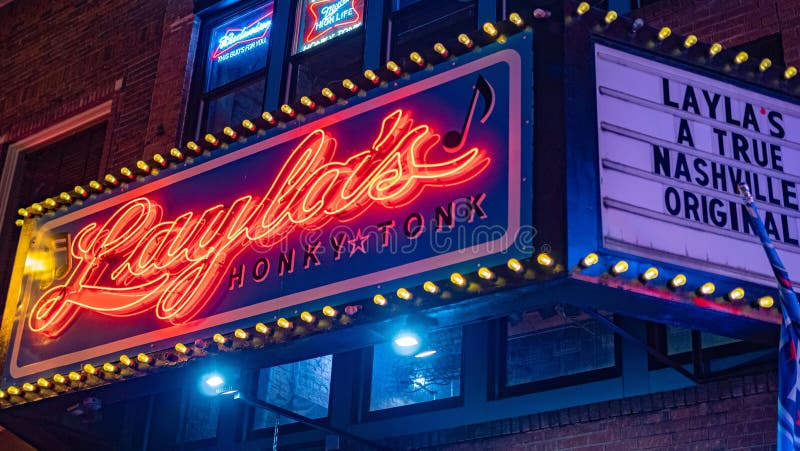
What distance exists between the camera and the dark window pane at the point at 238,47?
12508 mm

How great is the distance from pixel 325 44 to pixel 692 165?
5388 millimetres

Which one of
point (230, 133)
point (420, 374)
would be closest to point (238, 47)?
point (230, 133)

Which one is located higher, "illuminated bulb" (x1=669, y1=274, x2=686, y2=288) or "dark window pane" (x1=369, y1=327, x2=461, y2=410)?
"dark window pane" (x1=369, y1=327, x2=461, y2=410)

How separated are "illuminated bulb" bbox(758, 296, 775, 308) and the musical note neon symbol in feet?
7.51

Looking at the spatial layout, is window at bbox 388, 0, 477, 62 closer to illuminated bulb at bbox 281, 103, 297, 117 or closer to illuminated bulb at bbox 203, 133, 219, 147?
illuminated bulb at bbox 281, 103, 297, 117

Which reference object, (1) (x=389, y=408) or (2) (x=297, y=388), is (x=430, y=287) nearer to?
(1) (x=389, y=408)

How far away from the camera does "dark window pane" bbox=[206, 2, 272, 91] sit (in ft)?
41.0

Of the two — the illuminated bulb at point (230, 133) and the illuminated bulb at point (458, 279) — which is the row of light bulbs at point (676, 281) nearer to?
the illuminated bulb at point (458, 279)

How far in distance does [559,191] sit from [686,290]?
1.05 meters

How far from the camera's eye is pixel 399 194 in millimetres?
8219

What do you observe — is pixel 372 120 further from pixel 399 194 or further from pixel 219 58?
pixel 219 58

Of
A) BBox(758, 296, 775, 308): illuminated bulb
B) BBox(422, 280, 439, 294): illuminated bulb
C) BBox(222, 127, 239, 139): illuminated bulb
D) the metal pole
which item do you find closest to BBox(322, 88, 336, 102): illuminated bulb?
BBox(222, 127, 239, 139): illuminated bulb

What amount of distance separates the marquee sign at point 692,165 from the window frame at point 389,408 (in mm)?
2619

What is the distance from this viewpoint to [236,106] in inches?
492
